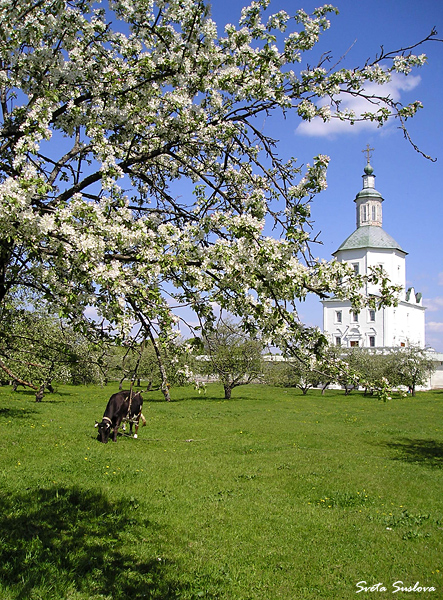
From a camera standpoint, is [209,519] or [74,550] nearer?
[74,550]

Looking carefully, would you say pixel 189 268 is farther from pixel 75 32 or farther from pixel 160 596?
pixel 160 596

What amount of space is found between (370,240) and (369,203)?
28.5 ft

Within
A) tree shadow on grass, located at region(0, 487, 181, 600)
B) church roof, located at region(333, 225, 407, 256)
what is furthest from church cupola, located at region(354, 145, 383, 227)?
tree shadow on grass, located at region(0, 487, 181, 600)

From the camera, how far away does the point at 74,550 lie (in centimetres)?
766

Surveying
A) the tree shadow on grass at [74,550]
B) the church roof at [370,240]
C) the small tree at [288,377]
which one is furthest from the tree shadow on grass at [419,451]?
the church roof at [370,240]

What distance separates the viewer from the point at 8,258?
5281 mm

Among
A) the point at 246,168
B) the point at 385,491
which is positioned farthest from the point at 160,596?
the point at 385,491

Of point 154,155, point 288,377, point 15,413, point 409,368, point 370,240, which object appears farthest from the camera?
point 370,240

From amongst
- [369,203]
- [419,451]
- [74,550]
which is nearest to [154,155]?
[74,550]

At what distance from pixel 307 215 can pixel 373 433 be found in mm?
21983

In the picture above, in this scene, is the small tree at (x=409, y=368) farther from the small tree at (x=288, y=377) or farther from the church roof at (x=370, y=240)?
the church roof at (x=370, y=240)

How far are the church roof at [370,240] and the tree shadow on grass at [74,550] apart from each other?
84.7m

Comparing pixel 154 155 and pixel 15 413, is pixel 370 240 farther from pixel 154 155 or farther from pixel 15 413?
pixel 154 155

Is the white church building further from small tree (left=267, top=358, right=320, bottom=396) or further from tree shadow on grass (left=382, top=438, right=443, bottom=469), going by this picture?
tree shadow on grass (left=382, top=438, right=443, bottom=469)
